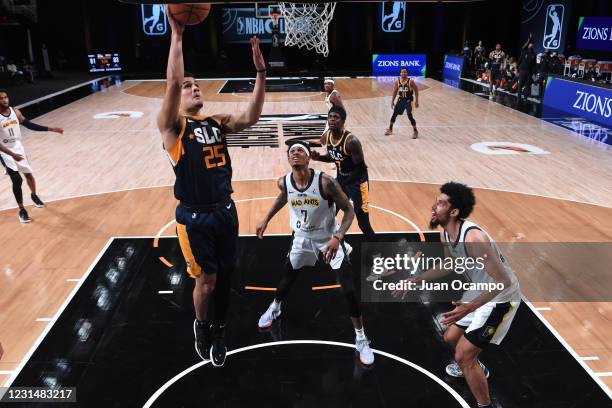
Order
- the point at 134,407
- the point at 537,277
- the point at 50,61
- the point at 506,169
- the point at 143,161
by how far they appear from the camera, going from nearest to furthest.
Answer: the point at 134,407 → the point at 537,277 → the point at 506,169 → the point at 143,161 → the point at 50,61

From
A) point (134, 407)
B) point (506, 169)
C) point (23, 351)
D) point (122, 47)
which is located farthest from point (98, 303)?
point (122, 47)

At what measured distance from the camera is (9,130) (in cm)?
752

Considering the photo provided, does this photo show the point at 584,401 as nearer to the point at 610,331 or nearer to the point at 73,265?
the point at 610,331

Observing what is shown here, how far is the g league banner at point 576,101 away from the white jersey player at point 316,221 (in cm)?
1238

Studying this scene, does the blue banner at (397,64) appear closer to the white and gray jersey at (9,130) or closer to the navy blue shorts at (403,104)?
the navy blue shorts at (403,104)

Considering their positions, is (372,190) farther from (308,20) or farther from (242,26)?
(242,26)

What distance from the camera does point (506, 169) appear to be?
33.6 ft

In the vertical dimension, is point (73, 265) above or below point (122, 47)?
below

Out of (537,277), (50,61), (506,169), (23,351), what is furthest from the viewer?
(50,61)

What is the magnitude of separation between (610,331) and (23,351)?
17.3ft

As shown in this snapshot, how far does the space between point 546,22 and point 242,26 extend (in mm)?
15402

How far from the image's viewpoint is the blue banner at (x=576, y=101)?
14172 mm

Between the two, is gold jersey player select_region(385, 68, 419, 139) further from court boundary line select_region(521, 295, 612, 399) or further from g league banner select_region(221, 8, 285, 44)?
g league banner select_region(221, 8, 285, 44)

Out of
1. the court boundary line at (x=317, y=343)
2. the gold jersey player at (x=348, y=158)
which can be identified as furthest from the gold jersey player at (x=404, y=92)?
the court boundary line at (x=317, y=343)
